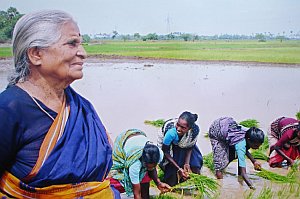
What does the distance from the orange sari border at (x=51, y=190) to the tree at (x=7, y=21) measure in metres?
0.92

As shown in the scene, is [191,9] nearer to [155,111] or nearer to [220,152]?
[155,111]

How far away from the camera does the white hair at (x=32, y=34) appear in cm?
121

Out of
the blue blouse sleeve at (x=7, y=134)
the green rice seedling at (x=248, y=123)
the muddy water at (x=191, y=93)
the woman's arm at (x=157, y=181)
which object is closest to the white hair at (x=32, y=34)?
the blue blouse sleeve at (x=7, y=134)

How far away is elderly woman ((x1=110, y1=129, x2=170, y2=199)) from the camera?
2.48 meters

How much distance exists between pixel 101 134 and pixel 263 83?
2167 mm

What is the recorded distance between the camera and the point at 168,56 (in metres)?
2.93

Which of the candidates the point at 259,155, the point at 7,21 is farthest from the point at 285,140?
the point at 7,21

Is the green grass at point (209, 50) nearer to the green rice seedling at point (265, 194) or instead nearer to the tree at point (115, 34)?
the tree at point (115, 34)

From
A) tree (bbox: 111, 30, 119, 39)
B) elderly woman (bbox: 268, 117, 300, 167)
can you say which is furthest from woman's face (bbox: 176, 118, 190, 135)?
elderly woman (bbox: 268, 117, 300, 167)

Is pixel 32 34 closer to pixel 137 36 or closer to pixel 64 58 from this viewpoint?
pixel 64 58

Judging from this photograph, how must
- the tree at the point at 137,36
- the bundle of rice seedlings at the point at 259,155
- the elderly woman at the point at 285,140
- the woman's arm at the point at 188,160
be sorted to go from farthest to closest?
the bundle of rice seedlings at the point at 259,155 → the elderly woman at the point at 285,140 → the woman's arm at the point at 188,160 → the tree at the point at 137,36

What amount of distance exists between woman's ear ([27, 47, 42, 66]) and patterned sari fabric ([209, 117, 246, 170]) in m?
2.15

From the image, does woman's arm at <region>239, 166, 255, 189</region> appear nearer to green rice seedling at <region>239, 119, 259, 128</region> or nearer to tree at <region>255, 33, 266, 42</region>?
green rice seedling at <region>239, 119, 259, 128</region>

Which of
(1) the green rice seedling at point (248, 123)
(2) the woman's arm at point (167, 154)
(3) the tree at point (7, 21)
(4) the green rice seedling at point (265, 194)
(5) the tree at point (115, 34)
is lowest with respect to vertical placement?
(4) the green rice seedling at point (265, 194)
